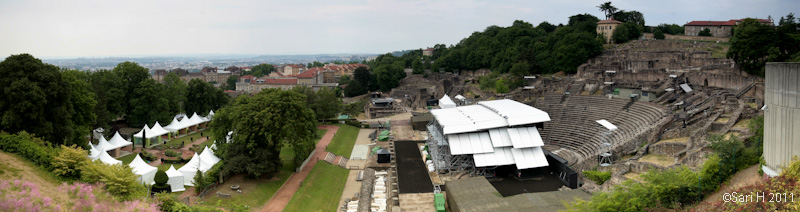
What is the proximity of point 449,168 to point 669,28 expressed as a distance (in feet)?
219

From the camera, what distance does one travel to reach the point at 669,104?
39094 mm

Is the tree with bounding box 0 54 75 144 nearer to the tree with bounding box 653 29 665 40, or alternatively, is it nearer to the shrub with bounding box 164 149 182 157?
the shrub with bounding box 164 149 182 157

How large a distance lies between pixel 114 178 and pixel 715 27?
267 ft

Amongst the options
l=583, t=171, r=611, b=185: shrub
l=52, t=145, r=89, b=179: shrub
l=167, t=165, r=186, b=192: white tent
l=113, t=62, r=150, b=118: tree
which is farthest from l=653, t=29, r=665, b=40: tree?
l=52, t=145, r=89, b=179: shrub

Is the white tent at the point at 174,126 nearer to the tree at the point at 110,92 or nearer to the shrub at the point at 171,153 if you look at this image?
the tree at the point at 110,92

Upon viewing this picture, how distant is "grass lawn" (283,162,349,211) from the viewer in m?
29.9

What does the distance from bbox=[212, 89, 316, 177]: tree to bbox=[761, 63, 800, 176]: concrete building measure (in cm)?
2537

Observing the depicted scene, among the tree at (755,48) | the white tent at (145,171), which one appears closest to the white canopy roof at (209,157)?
the white tent at (145,171)

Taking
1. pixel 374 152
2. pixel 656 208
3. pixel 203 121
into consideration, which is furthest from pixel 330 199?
pixel 203 121

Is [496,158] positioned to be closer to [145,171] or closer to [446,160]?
[446,160]

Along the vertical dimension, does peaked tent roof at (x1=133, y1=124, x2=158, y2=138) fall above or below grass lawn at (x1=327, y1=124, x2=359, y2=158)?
above

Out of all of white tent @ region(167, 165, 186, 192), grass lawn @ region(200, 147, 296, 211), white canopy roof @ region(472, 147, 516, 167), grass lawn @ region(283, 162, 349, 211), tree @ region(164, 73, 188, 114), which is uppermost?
tree @ region(164, 73, 188, 114)

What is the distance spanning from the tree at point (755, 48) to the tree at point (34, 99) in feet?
172

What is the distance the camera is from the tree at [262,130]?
31.0m
